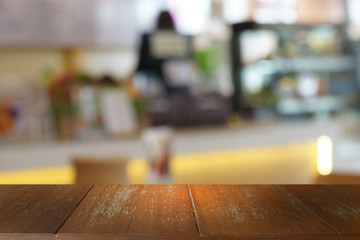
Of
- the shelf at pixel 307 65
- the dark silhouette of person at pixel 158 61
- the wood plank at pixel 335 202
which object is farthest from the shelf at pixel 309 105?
the wood plank at pixel 335 202

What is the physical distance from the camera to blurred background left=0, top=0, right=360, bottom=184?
2414mm

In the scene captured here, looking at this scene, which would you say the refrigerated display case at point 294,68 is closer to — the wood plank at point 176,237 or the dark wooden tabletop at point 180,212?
Result: the dark wooden tabletop at point 180,212

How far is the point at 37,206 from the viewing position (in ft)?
1.94

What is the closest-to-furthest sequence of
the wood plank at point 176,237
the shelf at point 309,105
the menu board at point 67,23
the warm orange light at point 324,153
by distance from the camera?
the wood plank at point 176,237 < the warm orange light at point 324,153 < the menu board at point 67,23 < the shelf at point 309,105

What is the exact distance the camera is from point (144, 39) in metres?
3.49

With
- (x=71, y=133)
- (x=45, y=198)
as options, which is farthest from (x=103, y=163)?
(x=45, y=198)

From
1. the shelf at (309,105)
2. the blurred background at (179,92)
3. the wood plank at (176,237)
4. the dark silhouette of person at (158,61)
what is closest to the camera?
the wood plank at (176,237)

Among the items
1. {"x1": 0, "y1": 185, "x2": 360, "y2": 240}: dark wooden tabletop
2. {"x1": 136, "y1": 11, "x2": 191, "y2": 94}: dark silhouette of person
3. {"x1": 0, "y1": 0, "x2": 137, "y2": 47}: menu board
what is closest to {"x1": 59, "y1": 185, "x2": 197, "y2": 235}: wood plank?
{"x1": 0, "y1": 185, "x2": 360, "y2": 240}: dark wooden tabletop

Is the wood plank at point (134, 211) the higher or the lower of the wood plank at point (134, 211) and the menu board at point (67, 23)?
the lower

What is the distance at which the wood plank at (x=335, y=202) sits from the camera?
0.52 metres

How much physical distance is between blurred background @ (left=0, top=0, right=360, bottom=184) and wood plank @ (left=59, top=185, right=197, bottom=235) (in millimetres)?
1198

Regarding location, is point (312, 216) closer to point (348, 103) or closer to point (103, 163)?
point (103, 163)

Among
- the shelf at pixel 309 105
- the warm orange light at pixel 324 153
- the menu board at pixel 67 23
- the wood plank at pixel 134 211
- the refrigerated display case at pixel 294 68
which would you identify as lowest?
the warm orange light at pixel 324 153

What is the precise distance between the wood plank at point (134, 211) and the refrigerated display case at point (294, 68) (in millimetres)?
3244
